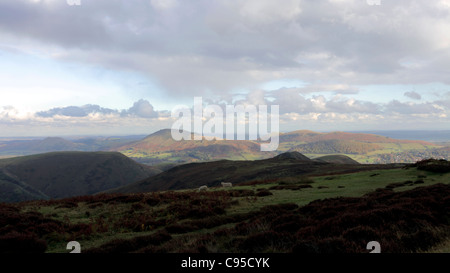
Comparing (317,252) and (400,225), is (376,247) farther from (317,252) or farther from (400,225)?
(400,225)

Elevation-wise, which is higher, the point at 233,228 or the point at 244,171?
the point at 233,228

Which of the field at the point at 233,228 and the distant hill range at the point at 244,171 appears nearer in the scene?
the field at the point at 233,228

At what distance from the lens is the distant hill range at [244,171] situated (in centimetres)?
7000

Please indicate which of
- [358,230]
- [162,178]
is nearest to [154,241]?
[358,230]

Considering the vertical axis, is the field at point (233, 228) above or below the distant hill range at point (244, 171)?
above

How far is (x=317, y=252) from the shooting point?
8156mm

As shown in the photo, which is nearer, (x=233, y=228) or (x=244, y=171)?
(x=233, y=228)

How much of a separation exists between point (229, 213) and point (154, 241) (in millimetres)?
7992

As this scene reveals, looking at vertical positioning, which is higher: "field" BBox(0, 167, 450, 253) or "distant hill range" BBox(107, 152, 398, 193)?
"field" BBox(0, 167, 450, 253)

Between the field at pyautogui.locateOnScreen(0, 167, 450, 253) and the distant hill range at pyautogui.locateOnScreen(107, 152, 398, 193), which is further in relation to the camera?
the distant hill range at pyautogui.locateOnScreen(107, 152, 398, 193)

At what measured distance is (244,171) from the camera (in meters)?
97.1

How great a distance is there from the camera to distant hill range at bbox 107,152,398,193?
7000 centimetres
